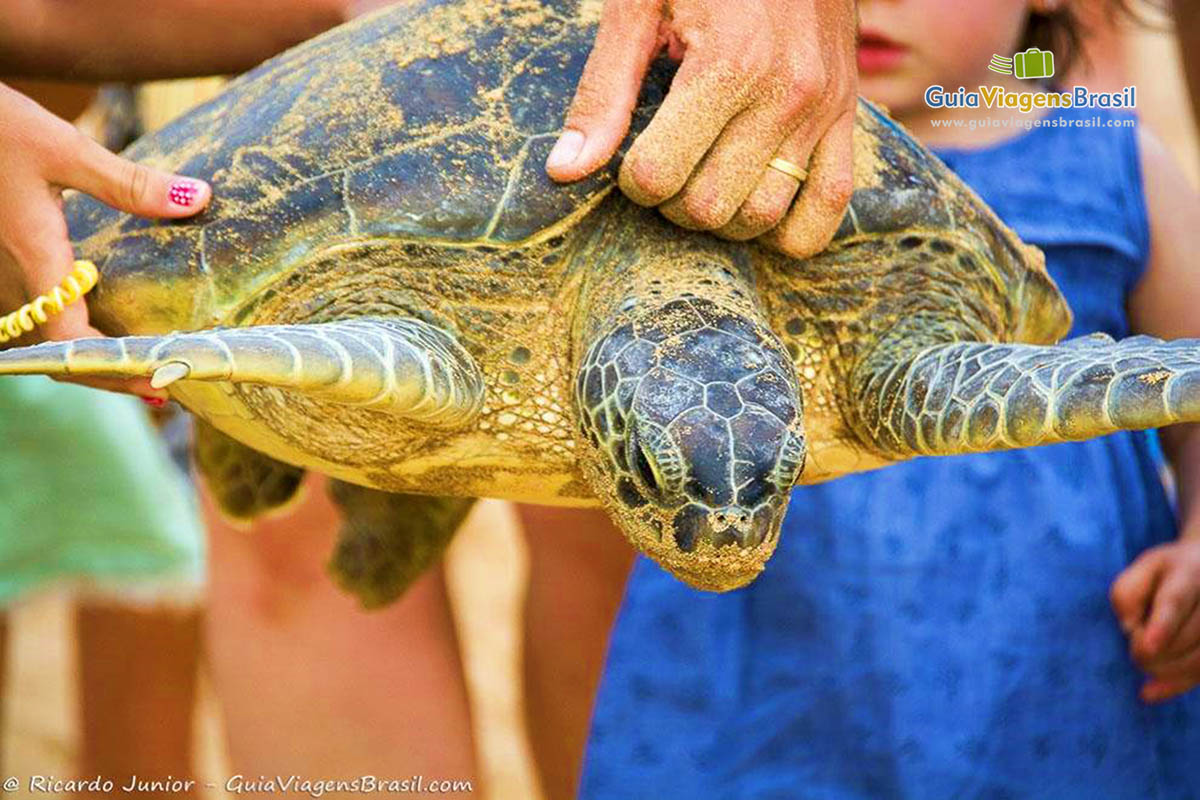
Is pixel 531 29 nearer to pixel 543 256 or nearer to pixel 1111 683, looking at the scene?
pixel 543 256

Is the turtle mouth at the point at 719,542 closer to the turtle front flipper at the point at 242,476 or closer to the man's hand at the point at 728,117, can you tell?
the man's hand at the point at 728,117

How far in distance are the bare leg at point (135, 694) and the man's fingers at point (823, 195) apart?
2.08m

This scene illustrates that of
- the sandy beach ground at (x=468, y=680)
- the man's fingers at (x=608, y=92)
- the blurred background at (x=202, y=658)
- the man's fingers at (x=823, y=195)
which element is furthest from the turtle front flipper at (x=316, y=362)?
the sandy beach ground at (x=468, y=680)

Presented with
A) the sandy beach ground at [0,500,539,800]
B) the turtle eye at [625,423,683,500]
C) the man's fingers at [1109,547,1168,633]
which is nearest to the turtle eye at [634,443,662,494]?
the turtle eye at [625,423,683,500]

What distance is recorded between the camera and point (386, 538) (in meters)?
1.98

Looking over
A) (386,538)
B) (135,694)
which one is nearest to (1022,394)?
(386,538)

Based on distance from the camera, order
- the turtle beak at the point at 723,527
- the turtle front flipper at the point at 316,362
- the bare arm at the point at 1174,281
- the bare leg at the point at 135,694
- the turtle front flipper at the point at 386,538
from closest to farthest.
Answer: the turtle front flipper at the point at 316,362, the turtle beak at the point at 723,527, the turtle front flipper at the point at 386,538, the bare arm at the point at 1174,281, the bare leg at the point at 135,694

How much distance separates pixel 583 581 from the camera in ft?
8.68

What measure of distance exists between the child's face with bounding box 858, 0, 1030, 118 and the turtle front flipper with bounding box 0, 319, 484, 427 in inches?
40.5

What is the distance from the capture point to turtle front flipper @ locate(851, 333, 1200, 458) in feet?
4.45

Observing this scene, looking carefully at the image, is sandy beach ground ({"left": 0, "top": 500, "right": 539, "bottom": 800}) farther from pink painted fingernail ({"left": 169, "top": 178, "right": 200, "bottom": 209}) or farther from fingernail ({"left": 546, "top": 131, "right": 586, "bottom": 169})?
fingernail ({"left": 546, "top": 131, "right": 586, "bottom": 169})

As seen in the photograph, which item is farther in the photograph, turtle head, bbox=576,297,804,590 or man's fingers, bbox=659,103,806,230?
man's fingers, bbox=659,103,806,230

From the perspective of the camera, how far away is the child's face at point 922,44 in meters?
2.23

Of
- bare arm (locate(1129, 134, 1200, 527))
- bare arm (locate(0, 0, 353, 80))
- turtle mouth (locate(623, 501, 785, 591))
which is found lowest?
bare arm (locate(1129, 134, 1200, 527))
